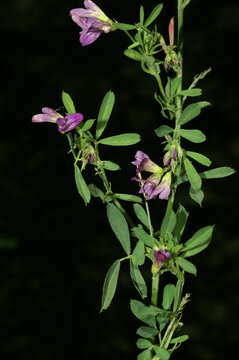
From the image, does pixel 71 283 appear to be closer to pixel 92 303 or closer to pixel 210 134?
pixel 92 303

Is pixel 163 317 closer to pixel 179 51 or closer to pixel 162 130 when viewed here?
pixel 162 130

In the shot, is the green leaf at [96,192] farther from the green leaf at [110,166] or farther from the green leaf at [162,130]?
the green leaf at [162,130]

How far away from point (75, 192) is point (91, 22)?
2.03 metres

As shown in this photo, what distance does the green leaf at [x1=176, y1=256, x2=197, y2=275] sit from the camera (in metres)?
1.10

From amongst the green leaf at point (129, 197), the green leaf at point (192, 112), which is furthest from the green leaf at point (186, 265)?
the green leaf at point (192, 112)

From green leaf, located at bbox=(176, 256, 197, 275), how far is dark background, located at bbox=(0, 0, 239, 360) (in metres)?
1.72

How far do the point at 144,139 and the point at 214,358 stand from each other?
1.06 meters

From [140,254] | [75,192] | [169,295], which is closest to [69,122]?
[140,254]

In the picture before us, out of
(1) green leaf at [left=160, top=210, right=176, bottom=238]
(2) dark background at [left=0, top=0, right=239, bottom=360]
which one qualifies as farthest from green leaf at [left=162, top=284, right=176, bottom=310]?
(2) dark background at [left=0, top=0, right=239, bottom=360]

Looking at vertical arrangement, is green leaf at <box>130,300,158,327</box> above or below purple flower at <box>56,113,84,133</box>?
below

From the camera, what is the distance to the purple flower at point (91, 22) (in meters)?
1.14

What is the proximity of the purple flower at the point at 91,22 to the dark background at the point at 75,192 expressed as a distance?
6.04 feet

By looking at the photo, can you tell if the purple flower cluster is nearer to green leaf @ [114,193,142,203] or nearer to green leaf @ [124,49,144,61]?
green leaf @ [114,193,142,203]

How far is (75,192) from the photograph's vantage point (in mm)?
3141
